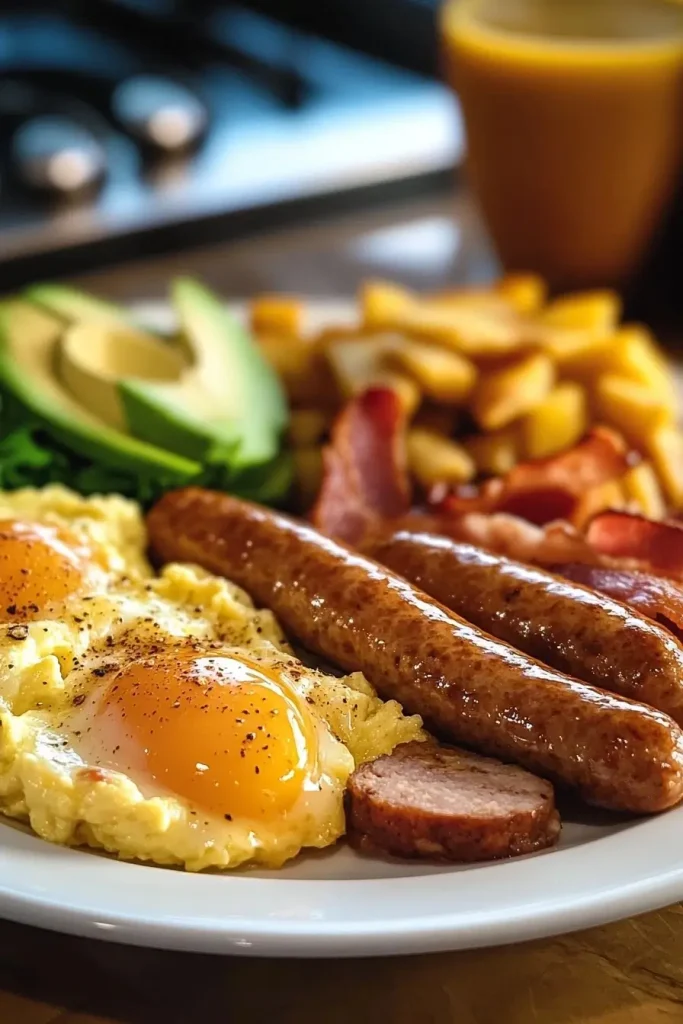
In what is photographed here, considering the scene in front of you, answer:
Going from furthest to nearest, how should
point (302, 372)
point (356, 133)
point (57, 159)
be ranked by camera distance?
point (356, 133), point (57, 159), point (302, 372)

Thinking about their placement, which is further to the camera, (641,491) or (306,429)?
(306,429)

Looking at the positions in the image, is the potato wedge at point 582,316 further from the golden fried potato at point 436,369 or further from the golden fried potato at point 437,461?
the golden fried potato at point 437,461

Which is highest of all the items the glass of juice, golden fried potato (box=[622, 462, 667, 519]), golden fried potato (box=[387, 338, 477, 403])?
the glass of juice

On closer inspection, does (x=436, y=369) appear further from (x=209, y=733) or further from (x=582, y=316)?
(x=209, y=733)

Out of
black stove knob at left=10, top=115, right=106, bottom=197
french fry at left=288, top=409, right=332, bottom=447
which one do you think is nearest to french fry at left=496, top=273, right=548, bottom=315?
french fry at left=288, top=409, right=332, bottom=447

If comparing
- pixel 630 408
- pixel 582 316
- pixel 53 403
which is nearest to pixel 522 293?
pixel 582 316

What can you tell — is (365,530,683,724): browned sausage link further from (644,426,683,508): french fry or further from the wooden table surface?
(644,426,683,508): french fry
